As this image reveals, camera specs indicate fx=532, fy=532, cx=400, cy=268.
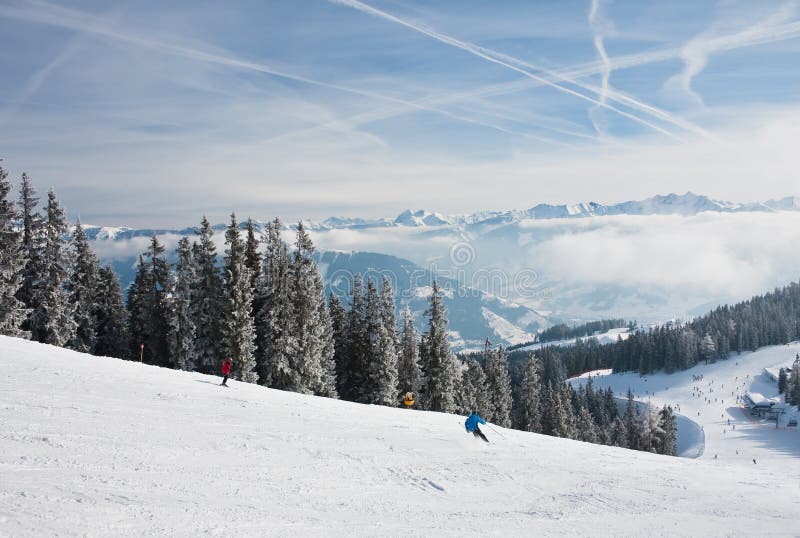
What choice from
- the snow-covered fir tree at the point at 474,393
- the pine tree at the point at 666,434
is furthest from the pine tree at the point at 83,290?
the pine tree at the point at 666,434

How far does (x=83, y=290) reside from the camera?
4509 cm

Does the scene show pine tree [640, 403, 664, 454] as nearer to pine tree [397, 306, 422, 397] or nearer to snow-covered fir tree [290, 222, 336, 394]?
pine tree [397, 306, 422, 397]

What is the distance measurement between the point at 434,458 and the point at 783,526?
10627 millimetres

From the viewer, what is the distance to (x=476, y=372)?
2506 inches

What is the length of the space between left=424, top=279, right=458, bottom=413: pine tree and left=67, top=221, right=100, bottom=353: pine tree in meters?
30.1

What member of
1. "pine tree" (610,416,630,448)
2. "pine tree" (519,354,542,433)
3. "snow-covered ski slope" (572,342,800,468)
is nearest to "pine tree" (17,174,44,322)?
"pine tree" (519,354,542,433)

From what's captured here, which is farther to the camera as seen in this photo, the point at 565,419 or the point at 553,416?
the point at 565,419

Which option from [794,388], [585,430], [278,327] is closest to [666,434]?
[585,430]

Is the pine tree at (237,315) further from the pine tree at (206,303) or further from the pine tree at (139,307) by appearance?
the pine tree at (139,307)

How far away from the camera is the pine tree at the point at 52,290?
3978cm

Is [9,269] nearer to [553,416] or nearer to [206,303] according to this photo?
[206,303]

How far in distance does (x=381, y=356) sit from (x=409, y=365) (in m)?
7.15

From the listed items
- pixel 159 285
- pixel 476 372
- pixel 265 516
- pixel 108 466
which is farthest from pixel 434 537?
pixel 476 372

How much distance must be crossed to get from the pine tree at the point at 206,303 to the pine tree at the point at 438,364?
20019 mm
